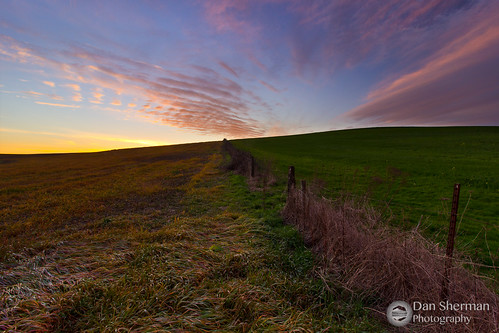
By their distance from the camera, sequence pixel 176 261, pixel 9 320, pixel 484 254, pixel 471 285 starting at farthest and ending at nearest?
pixel 484 254
pixel 176 261
pixel 471 285
pixel 9 320

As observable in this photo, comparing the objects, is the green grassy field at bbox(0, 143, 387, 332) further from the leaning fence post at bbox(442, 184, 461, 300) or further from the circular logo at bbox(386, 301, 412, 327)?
the leaning fence post at bbox(442, 184, 461, 300)

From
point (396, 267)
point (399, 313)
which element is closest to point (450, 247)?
point (396, 267)

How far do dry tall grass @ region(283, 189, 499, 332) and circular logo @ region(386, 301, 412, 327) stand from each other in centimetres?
9

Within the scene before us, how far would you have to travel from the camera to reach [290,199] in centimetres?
682

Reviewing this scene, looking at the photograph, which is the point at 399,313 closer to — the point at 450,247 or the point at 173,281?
the point at 450,247

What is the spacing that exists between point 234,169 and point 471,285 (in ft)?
53.9

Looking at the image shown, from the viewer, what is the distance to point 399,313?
9.88ft

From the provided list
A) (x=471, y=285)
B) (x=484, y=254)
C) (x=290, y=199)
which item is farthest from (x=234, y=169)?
(x=471, y=285)

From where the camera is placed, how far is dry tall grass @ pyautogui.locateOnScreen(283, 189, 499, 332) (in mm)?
2635

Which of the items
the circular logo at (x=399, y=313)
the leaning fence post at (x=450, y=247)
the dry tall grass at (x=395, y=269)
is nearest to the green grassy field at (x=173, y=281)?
the circular logo at (x=399, y=313)

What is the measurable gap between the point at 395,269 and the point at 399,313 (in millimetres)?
601

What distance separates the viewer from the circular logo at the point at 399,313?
2.90 metres

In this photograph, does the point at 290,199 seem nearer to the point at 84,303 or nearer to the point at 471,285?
the point at 471,285

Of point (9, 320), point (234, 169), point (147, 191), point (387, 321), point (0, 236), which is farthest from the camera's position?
point (234, 169)
